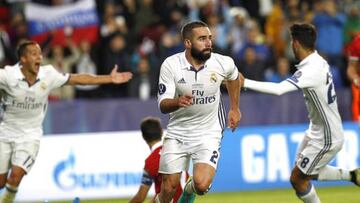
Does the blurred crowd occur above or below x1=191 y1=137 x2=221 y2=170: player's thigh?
above

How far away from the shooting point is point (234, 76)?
38.7 ft

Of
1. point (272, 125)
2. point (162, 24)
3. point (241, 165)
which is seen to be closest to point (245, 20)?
point (162, 24)

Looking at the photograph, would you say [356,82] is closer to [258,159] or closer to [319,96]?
[319,96]

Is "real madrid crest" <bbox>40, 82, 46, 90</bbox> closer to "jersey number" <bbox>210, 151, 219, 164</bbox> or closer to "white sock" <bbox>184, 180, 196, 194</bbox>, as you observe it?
"white sock" <bbox>184, 180, 196, 194</bbox>

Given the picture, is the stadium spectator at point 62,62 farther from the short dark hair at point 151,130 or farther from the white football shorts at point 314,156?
the white football shorts at point 314,156

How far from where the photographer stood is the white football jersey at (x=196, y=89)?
37.6 feet

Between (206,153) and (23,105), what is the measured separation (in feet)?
9.74

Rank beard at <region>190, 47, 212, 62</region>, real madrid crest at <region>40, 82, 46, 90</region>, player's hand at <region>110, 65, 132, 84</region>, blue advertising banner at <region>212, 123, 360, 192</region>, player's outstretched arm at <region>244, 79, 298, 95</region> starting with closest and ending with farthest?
beard at <region>190, 47, 212, 62</region>, player's outstretched arm at <region>244, 79, 298, 95</region>, player's hand at <region>110, 65, 132, 84</region>, real madrid crest at <region>40, 82, 46, 90</region>, blue advertising banner at <region>212, 123, 360, 192</region>

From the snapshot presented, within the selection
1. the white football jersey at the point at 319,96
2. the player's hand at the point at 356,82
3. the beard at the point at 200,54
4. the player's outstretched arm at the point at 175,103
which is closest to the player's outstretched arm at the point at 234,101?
the beard at the point at 200,54

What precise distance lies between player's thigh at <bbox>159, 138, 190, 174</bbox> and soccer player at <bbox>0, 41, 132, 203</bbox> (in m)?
2.02

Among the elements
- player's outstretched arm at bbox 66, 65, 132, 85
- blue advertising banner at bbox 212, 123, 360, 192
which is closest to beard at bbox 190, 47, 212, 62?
player's outstretched arm at bbox 66, 65, 132, 85

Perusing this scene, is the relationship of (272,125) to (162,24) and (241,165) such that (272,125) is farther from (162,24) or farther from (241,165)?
(162,24)

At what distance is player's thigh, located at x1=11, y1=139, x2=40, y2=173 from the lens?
44.0 feet

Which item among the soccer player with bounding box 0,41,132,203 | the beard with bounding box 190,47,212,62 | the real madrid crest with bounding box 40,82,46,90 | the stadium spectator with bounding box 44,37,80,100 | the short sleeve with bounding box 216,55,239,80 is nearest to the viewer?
the beard with bounding box 190,47,212,62
